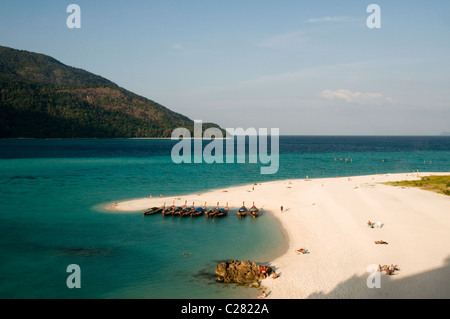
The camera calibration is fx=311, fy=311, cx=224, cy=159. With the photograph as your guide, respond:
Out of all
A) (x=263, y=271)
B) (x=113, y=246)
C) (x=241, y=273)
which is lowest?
(x=113, y=246)

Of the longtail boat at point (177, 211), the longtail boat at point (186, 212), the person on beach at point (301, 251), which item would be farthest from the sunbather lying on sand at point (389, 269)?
the longtail boat at point (177, 211)

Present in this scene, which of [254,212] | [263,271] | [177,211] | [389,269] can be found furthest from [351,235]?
[177,211]

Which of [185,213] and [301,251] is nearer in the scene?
[301,251]

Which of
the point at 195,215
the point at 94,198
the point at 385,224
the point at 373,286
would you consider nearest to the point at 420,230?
the point at 385,224

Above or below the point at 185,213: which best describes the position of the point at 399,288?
below

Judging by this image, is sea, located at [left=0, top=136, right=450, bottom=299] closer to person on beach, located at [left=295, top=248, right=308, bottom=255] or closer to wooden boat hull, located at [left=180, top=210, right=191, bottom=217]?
wooden boat hull, located at [left=180, top=210, right=191, bottom=217]

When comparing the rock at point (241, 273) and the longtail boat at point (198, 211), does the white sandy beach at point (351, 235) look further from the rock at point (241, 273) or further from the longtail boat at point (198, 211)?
the longtail boat at point (198, 211)

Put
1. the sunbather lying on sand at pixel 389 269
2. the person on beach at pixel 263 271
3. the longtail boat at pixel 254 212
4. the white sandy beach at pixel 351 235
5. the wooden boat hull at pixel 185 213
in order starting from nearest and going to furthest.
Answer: the white sandy beach at pixel 351 235
the person on beach at pixel 263 271
the sunbather lying on sand at pixel 389 269
the longtail boat at pixel 254 212
the wooden boat hull at pixel 185 213

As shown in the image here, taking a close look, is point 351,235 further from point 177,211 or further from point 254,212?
point 177,211
